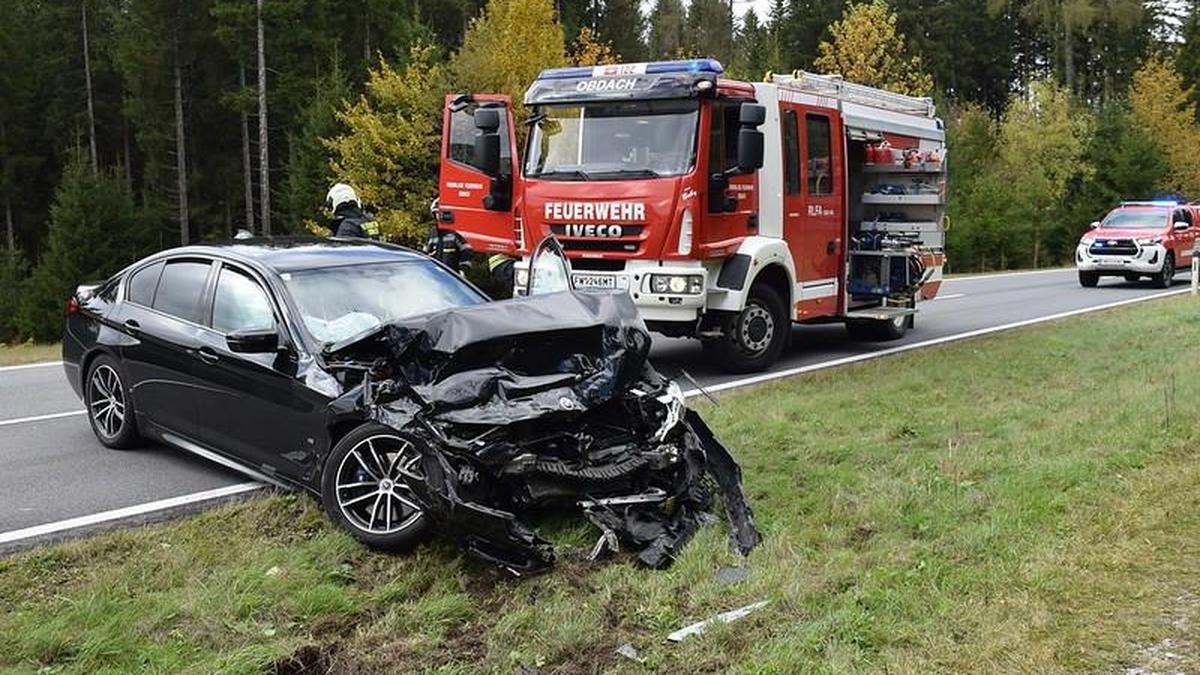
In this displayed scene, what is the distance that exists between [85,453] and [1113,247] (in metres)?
21.1

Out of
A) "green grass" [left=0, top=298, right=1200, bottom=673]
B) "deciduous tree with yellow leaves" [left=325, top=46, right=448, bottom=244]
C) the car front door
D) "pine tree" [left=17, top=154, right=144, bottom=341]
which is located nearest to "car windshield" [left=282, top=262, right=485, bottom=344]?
the car front door

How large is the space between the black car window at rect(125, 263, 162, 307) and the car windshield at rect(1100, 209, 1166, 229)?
21424 mm

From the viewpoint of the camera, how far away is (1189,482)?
577 centimetres

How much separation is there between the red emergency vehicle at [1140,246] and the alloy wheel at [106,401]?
2075cm

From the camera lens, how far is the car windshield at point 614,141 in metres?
9.77

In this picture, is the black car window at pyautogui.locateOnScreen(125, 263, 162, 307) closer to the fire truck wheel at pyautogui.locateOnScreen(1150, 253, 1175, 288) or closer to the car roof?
the car roof

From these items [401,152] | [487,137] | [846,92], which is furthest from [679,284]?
[401,152]

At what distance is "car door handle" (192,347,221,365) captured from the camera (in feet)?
20.0

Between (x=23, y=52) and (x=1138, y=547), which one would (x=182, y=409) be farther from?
(x=23, y=52)

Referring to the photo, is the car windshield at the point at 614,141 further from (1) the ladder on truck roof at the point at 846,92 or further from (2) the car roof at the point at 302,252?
(2) the car roof at the point at 302,252

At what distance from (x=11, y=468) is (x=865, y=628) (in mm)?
5683

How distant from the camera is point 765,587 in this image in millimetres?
4449

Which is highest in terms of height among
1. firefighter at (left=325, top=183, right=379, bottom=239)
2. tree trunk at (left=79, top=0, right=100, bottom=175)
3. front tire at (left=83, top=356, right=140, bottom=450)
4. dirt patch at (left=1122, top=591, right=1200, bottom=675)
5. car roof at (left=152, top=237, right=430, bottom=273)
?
tree trunk at (left=79, top=0, right=100, bottom=175)

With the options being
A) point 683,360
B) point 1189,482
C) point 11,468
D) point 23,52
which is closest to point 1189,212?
point 683,360
